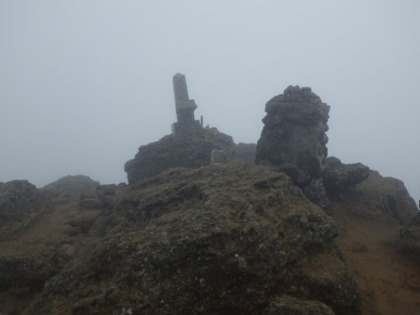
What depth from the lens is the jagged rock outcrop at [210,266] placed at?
8.43m

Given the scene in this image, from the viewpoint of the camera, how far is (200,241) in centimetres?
946

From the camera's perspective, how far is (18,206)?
2192 centimetres

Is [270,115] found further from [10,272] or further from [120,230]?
[10,272]

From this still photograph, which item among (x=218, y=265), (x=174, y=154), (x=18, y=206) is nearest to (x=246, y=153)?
(x=174, y=154)

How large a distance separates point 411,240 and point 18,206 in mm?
26715

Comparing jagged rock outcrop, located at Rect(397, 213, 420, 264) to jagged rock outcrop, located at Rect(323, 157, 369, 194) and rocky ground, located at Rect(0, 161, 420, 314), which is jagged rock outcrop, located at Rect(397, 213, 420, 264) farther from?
jagged rock outcrop, located at Rect(323, 157, 369, 194)

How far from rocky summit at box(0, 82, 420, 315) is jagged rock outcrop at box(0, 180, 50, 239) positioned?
0.36ft

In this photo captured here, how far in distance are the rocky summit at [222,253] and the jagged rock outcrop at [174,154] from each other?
10800mm

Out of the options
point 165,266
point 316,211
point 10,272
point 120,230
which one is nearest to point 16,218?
point 10,272

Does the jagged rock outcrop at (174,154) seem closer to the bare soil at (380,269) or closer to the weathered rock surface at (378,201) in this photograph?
the weathered rock surface at (378,201)

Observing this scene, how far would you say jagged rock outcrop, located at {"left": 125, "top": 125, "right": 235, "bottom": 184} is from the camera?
108ft

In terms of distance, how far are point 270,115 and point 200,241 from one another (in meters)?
18.3

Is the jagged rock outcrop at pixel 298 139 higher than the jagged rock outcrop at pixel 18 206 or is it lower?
higher

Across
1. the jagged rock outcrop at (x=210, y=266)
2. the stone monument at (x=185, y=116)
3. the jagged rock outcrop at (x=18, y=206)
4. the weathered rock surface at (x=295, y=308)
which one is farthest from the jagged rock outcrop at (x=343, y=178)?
the jagged rock outcrop at (x=18, y=206)
